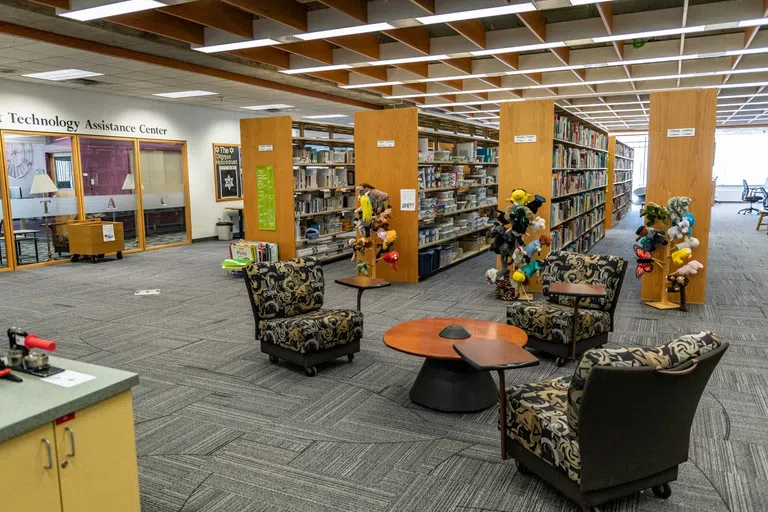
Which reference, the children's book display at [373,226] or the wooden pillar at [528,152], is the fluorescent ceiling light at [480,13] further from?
the children's book display at [373,226]

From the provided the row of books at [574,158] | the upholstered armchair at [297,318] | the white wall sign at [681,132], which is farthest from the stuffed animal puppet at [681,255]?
the upholstered armchair at [297,318]

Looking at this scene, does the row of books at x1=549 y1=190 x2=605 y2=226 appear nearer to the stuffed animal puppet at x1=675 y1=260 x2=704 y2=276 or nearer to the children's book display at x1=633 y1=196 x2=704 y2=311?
the children's book display at x1=633 y1=196 x2=704 y2=311

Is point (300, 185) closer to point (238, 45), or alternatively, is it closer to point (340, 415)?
point (238, 45)

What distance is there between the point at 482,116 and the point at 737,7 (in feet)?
32.8

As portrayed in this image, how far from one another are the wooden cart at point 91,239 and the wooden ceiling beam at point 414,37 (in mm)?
6393

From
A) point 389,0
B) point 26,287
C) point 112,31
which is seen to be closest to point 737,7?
point 389,0

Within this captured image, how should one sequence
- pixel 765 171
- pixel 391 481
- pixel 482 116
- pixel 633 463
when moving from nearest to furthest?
pixel 633 463 < pixel 391 481 < pixel 482 116 < pixel 765 171

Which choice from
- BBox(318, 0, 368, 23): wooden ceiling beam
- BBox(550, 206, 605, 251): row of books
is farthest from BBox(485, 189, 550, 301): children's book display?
BBox(318, 0, 368, 23): wooden ceiling beam

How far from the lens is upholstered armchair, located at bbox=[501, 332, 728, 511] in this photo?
227 centimetres

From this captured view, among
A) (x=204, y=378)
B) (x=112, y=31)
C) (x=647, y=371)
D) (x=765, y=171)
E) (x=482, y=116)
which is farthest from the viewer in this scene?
(x=765, y=171)

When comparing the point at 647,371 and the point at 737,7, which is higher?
the point at 737,7

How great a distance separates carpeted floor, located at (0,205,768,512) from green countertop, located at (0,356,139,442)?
3.29 ft

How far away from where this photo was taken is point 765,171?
2242 centimetres

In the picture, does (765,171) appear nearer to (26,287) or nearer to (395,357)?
(395,357)
